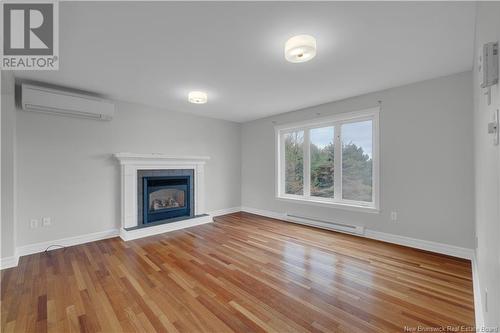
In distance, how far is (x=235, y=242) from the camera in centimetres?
340

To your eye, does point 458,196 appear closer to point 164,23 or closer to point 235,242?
point 235,242

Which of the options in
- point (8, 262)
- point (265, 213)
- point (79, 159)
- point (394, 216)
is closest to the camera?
point (8, 262)

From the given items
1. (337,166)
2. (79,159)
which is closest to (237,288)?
(337,166)

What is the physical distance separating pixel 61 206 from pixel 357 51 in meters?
4.57

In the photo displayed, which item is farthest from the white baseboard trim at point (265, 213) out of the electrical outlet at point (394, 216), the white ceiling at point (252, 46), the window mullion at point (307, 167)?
the white ceiling at point (252, 46)

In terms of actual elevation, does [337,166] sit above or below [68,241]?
above

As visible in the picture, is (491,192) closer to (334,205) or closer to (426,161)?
(426,161)

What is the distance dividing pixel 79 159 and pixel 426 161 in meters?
5.30

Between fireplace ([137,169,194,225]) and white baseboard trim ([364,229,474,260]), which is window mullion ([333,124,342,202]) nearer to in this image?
white baseboard trim ([364,229,474,260])

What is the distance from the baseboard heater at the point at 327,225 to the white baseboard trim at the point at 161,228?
1.85m

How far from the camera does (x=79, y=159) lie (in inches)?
135

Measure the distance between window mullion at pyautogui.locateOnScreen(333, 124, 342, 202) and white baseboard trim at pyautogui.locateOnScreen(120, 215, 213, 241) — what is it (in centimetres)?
269

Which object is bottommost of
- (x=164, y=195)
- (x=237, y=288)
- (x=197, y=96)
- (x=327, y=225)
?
(x=237, y=288)

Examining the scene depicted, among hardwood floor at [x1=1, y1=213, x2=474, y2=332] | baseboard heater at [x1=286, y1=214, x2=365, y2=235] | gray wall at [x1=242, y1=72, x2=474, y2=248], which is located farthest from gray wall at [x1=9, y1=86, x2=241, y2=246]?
gray wall at [x1=242, y1=72, x2=474, y2=248]
